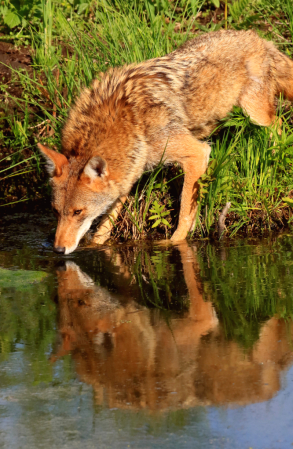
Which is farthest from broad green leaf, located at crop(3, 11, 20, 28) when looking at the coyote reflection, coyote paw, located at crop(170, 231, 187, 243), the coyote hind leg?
the coyote reflection

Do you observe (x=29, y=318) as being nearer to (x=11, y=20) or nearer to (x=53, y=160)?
(x=53, y=160)

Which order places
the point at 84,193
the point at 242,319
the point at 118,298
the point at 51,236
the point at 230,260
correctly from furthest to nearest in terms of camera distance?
1. the point at 51,236
2. the point at 84,193
3. the point at 230,260
4. the point at 118,298
5. the point at 242,319

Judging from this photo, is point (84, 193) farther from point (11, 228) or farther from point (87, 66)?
point (87, 66)

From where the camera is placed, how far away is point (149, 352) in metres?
3.11

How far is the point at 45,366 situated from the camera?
3008mm

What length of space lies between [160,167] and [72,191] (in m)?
1.06

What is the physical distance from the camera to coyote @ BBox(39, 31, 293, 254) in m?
5.45

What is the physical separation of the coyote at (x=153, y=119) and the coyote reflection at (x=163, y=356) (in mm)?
1683

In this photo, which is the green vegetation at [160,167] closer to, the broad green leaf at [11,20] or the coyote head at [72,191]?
the broad green leaf at [11,20]

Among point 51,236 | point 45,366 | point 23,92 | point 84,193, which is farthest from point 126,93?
point 45,366

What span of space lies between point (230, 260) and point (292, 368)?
212 cm

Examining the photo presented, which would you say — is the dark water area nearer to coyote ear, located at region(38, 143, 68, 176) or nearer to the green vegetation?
coyote ear, located at region(38, 143, 68, 176)

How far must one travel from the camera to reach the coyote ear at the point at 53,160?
209 inches

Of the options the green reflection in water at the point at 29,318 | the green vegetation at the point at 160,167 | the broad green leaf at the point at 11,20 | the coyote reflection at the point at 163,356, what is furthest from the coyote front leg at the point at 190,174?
the broad green leaf at the point at 11,20
